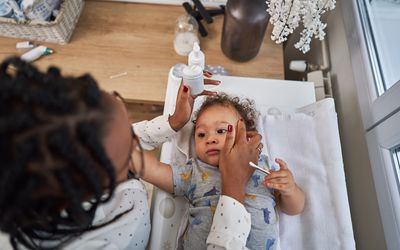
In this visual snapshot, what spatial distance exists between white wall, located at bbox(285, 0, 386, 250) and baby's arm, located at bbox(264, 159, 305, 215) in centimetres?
23

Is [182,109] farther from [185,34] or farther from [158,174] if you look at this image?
[185,34]

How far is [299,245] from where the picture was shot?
30.9 inches

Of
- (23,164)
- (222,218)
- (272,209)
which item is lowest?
(272,209)

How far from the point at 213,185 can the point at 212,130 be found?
0.53ft

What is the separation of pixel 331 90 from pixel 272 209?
0.61m

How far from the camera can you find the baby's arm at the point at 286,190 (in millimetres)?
723

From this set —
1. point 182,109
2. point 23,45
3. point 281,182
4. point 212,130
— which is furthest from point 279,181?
point 23,45

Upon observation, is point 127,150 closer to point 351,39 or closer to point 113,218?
point 113,218

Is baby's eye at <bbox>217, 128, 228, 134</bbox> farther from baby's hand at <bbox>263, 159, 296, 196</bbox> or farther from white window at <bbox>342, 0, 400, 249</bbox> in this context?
white window at <bbox>342, 0, 400, 249</bbox>

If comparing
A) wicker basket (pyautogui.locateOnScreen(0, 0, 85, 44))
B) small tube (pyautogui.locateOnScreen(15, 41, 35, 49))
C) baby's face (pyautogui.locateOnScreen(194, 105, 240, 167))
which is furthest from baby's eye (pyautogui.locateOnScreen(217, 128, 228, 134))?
small tube (pyautogui.locateOnScreen(15, 41, 35, 49))

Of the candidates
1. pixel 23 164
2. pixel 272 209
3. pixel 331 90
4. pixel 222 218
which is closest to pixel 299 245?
pixel 272 209

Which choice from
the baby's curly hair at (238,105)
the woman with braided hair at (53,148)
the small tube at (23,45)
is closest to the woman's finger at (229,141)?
the baby's curly hair at (238,105)

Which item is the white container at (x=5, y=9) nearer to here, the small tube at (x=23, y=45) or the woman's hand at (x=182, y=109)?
the small tube at (x=23, y=45)

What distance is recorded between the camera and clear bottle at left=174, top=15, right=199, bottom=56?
1142mm
